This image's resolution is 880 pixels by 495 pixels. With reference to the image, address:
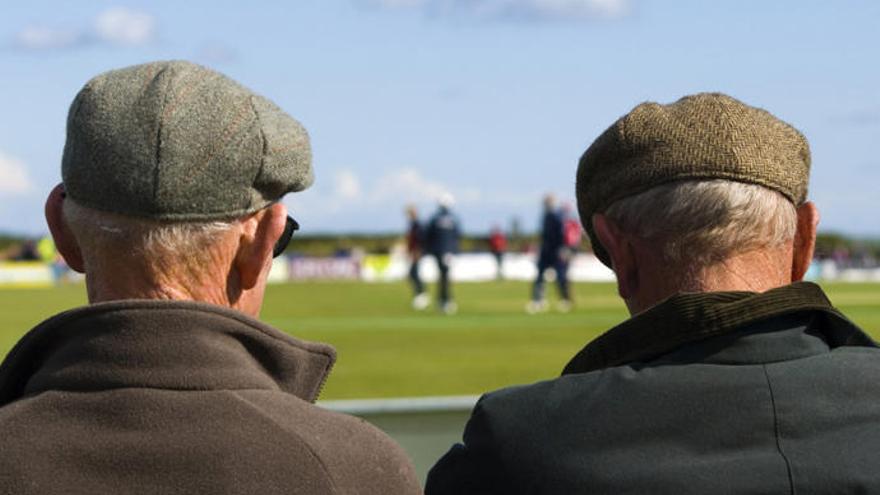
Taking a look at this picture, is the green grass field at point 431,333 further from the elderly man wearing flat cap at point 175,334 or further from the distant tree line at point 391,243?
the distant tree line at point 391,243

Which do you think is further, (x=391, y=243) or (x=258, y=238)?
(x=391, y=243)

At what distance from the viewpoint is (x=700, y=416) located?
239 cm

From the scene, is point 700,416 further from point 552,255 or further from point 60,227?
point 552,255

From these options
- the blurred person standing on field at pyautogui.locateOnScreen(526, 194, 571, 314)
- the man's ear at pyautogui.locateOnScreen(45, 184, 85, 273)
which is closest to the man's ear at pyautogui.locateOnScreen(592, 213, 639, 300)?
the man's ear at pyautogui.locateOnScreen(45, 184, 85, 273)

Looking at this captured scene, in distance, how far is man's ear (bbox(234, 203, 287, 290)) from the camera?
2.22 meters

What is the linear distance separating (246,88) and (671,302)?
2.55ft

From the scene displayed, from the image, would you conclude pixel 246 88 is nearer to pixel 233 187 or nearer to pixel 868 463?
pixel 233 187

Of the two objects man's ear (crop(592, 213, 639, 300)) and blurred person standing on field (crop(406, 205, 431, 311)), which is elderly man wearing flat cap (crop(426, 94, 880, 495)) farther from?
blurred person standing on field (crop(406, 205, 431, 311))

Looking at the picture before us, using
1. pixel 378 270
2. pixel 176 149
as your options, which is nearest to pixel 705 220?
pixel 176 149

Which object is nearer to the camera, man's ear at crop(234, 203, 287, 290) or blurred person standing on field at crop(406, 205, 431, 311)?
man's ear at crop(234, 203, 287, 290)

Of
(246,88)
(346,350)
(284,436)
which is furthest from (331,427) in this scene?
(346,350)

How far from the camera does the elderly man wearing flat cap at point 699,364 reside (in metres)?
2.37

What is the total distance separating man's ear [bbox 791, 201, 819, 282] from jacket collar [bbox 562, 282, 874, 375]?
0.26 metres

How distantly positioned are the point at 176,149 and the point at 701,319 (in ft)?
2.93
